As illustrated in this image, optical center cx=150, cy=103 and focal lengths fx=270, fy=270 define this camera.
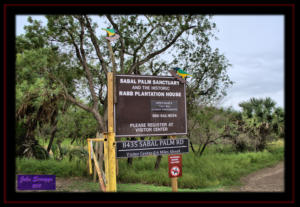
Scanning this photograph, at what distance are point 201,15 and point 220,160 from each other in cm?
808

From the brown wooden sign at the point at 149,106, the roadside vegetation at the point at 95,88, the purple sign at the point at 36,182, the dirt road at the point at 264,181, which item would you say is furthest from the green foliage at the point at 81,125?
the brown wooden sign at the point at 149,106

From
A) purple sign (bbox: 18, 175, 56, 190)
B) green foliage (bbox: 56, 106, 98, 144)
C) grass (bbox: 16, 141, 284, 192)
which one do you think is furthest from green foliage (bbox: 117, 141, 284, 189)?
purple sign (bbox: 18, 175, 56, 190)

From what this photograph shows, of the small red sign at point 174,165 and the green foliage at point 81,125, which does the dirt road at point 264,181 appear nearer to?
the small red sign at point 174,165

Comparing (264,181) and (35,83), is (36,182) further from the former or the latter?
(264,181)

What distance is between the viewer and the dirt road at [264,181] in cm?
1051

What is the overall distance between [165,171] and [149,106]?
6.56m

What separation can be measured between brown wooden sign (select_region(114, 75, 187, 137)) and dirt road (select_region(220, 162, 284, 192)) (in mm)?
4726

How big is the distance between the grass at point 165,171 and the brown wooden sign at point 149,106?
3642 millimetres

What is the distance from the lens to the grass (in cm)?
1141

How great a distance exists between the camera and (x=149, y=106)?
732 cm

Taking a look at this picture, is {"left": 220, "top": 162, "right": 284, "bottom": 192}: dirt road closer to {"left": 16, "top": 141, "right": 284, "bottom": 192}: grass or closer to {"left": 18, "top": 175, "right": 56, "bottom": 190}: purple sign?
{"left": 16, "top": 141, "right": 284, "bottom": 192}: grass
